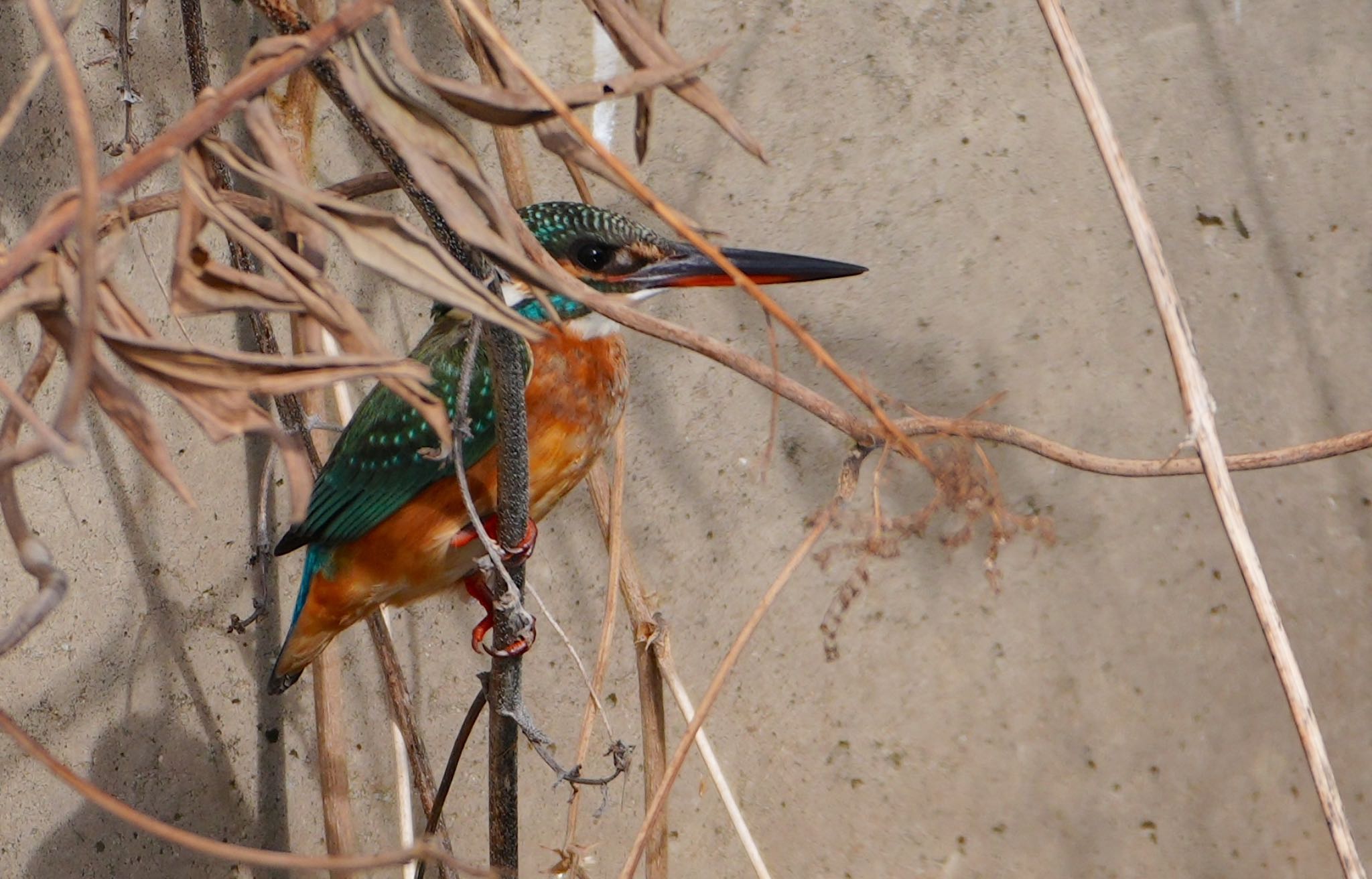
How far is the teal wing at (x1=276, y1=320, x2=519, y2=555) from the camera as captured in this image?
57.1 inches

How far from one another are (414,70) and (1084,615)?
148cm

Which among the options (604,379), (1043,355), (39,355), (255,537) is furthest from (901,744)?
(39,355)

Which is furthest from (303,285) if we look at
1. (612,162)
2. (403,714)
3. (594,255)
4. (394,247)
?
(403,714)

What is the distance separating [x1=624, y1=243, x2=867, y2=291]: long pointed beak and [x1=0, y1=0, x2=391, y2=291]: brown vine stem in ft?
2.55

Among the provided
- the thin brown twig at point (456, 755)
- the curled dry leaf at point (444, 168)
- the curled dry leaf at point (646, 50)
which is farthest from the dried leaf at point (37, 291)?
the thin brown twig at point (456, 755)

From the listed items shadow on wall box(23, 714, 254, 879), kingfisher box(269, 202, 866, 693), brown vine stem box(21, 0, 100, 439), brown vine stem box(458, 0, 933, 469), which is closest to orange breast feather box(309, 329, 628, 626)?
kingfisher box(269, 202, 866, 693)

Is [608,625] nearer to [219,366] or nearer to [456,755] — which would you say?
[456,755]

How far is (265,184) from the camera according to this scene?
50cm

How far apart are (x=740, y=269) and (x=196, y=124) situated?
2.74ft

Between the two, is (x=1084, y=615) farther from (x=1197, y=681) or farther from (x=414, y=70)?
(x=414, y=70)

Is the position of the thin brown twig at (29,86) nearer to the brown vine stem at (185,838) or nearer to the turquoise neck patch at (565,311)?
the brown vine stem at (185,838)

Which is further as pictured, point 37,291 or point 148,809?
point 148,809

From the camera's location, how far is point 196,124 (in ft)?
1.60

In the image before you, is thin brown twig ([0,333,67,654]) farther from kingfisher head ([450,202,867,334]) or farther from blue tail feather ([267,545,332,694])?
blue tail feather ([267,545,332,694])
